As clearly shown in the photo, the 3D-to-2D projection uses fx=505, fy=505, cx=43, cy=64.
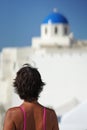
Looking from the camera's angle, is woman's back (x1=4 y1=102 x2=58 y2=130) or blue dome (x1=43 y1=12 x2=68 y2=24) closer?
woman's back (x1=4 y1=102 x2=58 y2=130)

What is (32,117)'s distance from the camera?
1344 millimetres

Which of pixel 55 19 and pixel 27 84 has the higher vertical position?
pixel 55 19

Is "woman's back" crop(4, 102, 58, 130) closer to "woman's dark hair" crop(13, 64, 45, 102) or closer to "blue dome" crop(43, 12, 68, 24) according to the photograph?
"woman's dark hair" crop(13, 64, 45, 102)

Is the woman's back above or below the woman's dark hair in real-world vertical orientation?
below

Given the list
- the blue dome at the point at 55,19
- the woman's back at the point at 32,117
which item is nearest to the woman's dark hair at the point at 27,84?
the woman's back at the point at 32,117

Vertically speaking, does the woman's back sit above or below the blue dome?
below

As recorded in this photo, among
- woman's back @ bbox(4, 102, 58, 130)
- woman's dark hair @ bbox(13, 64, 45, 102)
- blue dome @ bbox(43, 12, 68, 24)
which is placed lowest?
woman's back @ bbox(4, 102, 58, 130)

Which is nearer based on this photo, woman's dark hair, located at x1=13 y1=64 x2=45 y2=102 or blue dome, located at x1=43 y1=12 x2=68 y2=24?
woman's dark hair, located at x1=13 y1=64 x2=45 y2=102

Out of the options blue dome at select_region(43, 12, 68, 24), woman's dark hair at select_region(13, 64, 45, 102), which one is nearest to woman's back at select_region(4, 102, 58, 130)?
woman's dark hair at select_region(13, 64, 45, 102)

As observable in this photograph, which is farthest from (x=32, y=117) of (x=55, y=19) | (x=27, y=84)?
(x=55, y=19)

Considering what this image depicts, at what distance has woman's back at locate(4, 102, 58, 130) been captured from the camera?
1.31 m

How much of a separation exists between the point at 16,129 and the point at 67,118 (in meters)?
0.90

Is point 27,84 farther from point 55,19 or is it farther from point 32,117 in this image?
point 55,19

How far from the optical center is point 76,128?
Result: 6.51ft
